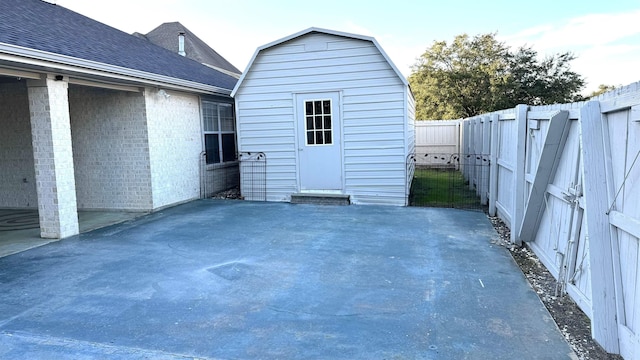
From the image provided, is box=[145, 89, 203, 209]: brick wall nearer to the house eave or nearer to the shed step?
the house eave

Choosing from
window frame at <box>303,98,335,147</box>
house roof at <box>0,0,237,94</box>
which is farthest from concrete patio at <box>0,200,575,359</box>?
window frame at <box>303,98,335,147</box>

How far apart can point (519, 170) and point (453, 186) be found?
590cm

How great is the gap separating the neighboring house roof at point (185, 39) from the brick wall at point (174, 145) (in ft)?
41.0

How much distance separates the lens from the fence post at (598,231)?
256 cm

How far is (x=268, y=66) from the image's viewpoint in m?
8.56

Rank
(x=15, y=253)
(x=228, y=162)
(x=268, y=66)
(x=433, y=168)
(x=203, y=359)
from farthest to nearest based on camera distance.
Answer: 1. (x=433, y=168)
2. (x=228, y=162)
3. (x=268, y=66)
4. (x=15, y=253)
5. (x=203, y=359)

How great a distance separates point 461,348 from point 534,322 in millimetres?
763

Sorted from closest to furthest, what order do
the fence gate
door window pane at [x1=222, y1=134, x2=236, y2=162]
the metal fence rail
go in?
the fence gate, the metal fence rail, door window pane at [x1=222, y1=134, x2=236, y2=162]

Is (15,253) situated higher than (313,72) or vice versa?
(313,72)

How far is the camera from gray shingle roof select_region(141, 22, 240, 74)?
2075cm

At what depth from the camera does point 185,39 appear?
20641 mm

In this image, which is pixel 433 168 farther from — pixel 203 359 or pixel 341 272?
pixel 203 359

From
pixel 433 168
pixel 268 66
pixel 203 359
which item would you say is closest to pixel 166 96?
pixel 268 66

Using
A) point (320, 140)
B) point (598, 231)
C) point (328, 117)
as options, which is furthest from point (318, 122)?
point (598, 231)
